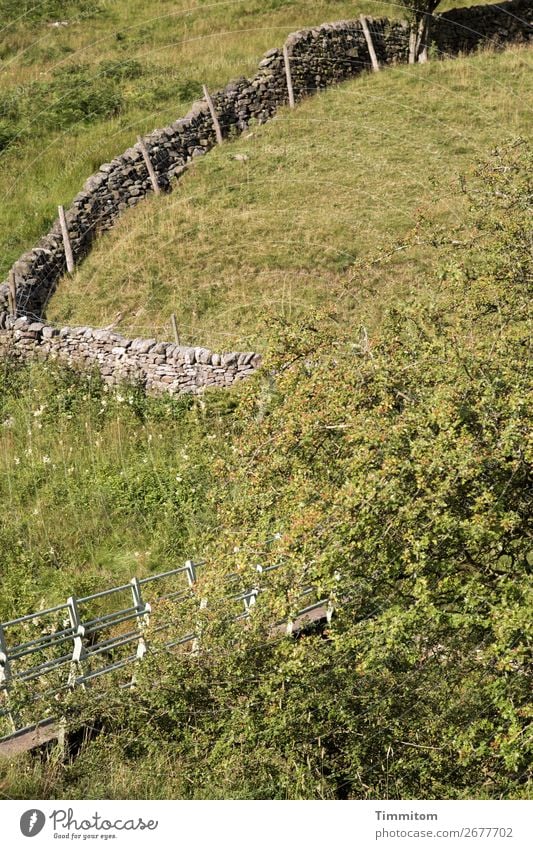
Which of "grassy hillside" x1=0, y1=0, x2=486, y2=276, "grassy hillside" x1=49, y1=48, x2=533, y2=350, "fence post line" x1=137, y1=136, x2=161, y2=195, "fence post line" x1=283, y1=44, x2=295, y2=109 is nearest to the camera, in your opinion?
"grassy hillside" x1=49, y1=48, x2=533, y2=350

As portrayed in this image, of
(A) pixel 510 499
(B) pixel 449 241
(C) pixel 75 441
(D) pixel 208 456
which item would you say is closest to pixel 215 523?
(D) pixel 208 456

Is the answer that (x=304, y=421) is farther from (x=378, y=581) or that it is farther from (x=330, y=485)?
(x=378, y=581)

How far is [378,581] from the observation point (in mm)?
10086

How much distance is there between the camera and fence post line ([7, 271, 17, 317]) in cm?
2428

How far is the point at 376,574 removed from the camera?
10148 mm

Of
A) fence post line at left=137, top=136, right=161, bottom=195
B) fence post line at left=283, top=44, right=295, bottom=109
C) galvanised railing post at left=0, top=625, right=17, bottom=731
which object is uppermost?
fence post line at left=283, top=44, right=295, bottom=109

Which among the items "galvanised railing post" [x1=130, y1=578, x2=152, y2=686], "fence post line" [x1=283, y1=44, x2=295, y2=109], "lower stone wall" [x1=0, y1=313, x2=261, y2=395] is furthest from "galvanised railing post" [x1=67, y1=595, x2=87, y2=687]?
"fence post line" [x1=283, y1=44, x2=295, y2=109]

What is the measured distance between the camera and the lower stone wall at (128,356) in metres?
20.4

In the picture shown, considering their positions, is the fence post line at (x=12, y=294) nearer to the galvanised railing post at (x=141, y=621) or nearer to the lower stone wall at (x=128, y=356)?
the lower stone wall at (x=128, y=356)

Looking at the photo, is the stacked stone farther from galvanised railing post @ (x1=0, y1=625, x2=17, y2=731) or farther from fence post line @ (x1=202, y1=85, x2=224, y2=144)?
galvanised railing post @ (x1=0, y1=625, x2=17, y2=731)

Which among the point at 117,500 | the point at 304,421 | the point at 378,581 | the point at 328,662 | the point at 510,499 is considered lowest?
the point at 117,500

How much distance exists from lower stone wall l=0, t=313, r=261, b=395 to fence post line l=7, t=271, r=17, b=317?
605 millimetres

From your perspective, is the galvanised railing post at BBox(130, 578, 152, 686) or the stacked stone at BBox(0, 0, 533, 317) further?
the stacked stone at BBox(0, 0, 533, 317)

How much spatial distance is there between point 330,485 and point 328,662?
8.88ft
